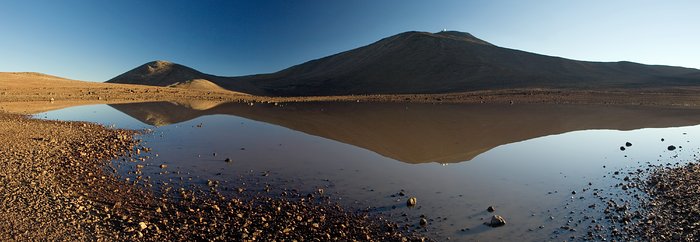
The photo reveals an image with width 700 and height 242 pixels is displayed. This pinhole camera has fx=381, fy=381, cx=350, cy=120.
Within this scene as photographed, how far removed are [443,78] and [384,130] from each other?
8210cm

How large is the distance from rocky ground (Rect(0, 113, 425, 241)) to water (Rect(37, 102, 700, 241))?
0.92 meters

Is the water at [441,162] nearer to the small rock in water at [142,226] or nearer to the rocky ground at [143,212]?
the rocky ground at [143,212]

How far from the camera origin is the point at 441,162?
1441 cm

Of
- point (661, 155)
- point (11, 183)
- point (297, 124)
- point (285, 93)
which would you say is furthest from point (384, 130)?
point (285, 93)

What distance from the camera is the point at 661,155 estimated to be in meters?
15.0

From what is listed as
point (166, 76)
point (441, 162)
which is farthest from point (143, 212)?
point (166, 76)

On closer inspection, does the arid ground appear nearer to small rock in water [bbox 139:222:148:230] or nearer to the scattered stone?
small rock in water [bbox 139:222:148:230]

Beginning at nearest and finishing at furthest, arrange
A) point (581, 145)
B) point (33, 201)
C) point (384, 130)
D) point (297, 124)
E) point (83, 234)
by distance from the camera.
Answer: point (83, 234) → point (33, 201) → point (581, 145) → point (384, 130) → point (297, 124)

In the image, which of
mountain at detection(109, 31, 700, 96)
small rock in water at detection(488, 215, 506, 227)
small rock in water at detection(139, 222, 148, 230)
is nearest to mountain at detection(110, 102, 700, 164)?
small rock in water at detection(488, 215, 506, 227)

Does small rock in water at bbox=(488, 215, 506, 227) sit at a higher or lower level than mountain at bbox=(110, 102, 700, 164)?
lower

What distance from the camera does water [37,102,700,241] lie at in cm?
914

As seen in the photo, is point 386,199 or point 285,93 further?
point 285,93

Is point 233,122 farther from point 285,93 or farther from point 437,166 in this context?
point 285,93

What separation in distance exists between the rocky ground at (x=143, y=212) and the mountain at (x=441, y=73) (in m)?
A: 74.0
